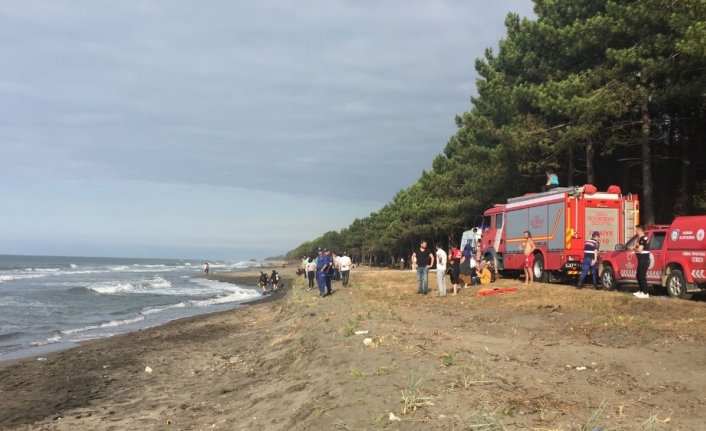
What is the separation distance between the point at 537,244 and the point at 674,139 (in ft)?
31.7

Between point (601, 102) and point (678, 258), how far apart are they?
7191mm

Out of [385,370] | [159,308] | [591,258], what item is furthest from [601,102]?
[159,308]

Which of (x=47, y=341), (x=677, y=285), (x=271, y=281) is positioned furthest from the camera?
(x=271, y=281)

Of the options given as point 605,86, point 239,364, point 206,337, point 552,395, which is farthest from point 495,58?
point 552,395

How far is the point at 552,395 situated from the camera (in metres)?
6.30

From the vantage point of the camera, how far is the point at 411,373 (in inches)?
279

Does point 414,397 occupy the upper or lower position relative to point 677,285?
lower

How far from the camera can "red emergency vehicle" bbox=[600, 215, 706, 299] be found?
13.0 m

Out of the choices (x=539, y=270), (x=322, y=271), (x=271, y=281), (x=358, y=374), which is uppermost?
(x=539, y=270)

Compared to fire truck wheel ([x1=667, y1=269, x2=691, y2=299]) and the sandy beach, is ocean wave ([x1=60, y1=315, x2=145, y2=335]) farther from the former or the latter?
fire truck wheel ([x1=667, y1=269, x2=691, y2=299])

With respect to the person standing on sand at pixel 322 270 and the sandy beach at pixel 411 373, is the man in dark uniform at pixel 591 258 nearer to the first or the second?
the sandy beach at pixel 411 373

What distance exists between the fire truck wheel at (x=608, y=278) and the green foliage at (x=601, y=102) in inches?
150

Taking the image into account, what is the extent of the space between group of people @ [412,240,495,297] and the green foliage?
561 centimetres

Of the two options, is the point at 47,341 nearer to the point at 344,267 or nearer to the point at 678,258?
the point at 344,267
